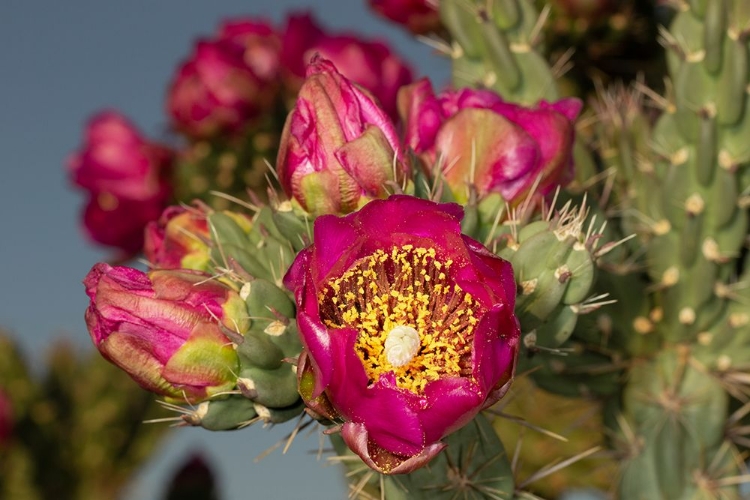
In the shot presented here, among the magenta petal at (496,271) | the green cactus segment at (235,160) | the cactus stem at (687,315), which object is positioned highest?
the magenta petal at (496,271)

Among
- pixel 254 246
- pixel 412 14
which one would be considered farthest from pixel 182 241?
pixel 412 14

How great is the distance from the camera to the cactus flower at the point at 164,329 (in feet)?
3.36

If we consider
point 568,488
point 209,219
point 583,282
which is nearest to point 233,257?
point 209,219

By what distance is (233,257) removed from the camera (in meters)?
1.18

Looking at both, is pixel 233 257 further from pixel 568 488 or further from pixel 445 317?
pixel 568 488

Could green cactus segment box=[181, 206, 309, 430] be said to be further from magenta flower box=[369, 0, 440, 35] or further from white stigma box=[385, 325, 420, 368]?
magenta flower box=[369, 0, 440, 35]

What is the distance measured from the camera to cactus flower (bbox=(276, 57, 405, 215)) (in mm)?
1084

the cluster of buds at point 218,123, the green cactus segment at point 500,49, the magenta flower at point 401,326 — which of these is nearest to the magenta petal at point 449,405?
the magenta flower at point 401,326

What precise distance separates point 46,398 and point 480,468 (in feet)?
13.2

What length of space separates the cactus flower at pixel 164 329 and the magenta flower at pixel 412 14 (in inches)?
57.4

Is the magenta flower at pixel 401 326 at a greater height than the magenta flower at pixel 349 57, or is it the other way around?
the magenta flower at pixel 401 326

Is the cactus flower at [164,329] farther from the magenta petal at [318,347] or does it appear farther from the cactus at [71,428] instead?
the cactus at [71,428]

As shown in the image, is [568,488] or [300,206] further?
[568,488]

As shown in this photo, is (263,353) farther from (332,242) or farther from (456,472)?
(456,472)
